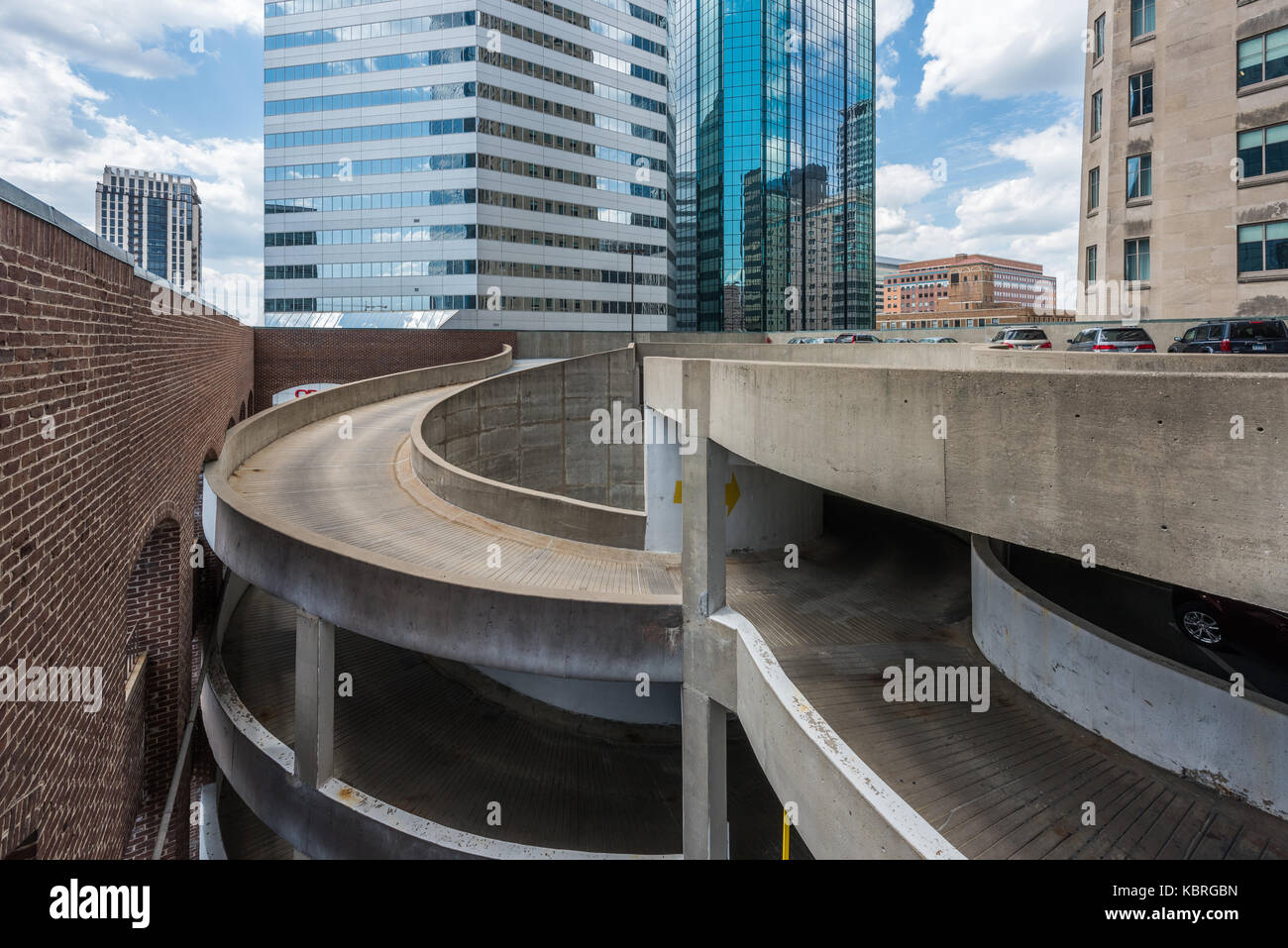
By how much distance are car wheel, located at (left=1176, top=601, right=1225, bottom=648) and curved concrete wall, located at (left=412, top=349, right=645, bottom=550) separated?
11.4 m

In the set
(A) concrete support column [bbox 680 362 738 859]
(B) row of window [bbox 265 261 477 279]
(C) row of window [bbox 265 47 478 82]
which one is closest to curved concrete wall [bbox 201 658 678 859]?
(A) concrete support column [bbox 680 362 738 859]

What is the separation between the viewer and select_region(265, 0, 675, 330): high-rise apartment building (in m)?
59.8

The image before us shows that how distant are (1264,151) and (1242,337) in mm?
15816

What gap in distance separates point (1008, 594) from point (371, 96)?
224ft

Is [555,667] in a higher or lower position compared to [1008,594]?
lower

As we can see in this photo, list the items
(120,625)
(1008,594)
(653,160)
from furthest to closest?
(653,160) < (1008,594) < (120,625)

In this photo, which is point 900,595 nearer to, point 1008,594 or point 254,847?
point 1008,594

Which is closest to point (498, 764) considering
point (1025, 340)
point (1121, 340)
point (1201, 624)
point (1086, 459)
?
point (1201, 624)

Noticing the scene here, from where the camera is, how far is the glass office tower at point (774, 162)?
103 metres

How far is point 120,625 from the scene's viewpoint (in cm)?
764

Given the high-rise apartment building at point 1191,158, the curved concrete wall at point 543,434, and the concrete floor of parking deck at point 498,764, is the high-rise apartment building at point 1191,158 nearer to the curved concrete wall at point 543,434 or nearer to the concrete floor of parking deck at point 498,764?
the curved concrete wall at point 543,434

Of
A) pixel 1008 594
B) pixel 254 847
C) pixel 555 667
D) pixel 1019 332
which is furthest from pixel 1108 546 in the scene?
pixel 1019 332

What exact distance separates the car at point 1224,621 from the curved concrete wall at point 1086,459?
620 cm

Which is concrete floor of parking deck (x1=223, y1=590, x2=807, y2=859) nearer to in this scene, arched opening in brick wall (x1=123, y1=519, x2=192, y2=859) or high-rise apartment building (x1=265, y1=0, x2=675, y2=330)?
arched opening in brick wall (x1=123, y1=519, x2=192, y2=859)
